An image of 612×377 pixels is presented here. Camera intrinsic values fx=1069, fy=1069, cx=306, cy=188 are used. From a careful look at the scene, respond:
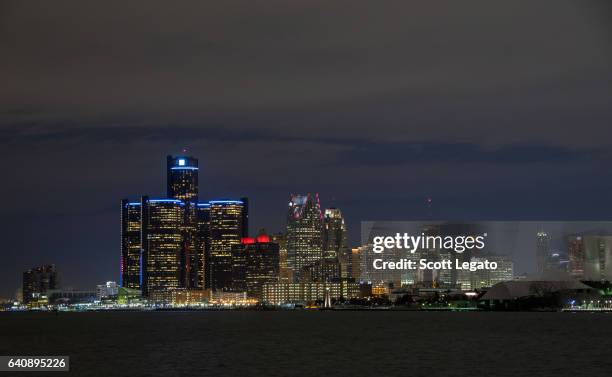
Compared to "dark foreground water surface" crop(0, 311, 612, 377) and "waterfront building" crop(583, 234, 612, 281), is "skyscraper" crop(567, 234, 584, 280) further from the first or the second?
"dark foreground water surface" crop(0, 311, 612, 377)

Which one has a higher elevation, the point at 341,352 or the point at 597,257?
the point at 597,257

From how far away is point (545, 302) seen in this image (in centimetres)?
17775

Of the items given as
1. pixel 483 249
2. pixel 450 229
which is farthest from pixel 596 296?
pixel 450 229

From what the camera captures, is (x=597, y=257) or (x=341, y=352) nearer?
(x=341, y=352)

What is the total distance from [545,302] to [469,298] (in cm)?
1277

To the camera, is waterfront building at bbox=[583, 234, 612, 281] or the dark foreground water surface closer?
the dark foreground water surface

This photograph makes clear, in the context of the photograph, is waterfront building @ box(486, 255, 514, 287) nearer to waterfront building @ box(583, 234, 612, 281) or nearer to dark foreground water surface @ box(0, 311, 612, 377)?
waterfront building @ box(583, 234, 612, 281)

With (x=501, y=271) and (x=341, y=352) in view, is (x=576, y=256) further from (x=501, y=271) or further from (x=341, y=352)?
(x=341, y=352)

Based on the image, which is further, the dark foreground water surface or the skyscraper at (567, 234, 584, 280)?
the skyscraper at (567, 234, 584, 280)

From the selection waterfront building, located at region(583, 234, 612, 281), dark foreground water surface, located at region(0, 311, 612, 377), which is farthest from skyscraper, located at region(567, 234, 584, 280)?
dark foreground water surface, located at region(0, 311, 612, 377)

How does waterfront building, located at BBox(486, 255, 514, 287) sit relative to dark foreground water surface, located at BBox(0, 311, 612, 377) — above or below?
above

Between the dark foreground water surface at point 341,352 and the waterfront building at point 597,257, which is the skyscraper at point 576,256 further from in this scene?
the dark foreground water surface at point 341,352

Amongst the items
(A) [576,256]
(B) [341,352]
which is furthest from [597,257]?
(B) [341,352]

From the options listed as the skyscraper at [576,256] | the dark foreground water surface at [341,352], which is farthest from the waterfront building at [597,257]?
the dark foreground water surface at [341,352]
